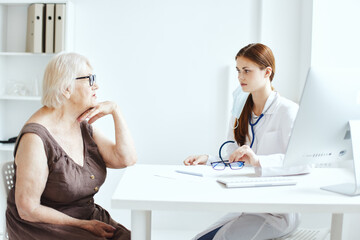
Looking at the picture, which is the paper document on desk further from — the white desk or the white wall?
the white wall

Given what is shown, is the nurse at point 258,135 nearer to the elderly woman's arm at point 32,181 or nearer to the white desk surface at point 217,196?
the white desk surface at point 217,196

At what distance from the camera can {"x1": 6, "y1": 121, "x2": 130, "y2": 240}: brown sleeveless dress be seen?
67.4 inches

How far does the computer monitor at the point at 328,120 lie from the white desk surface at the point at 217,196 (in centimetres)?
11

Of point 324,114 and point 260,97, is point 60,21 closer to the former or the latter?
point 260,97

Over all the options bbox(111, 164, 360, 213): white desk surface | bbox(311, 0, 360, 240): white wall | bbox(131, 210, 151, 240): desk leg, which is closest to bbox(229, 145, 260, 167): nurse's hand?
bbox(111, 164, 360, 213): white desk surface

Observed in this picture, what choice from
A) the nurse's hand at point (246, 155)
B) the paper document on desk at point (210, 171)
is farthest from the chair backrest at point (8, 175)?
the nurse's hand at point (246, 155)

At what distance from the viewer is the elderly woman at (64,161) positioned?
1.68 meters

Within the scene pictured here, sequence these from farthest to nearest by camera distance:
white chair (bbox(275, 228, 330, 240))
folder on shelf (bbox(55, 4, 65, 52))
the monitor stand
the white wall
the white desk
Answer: folder on shelf (bbox(55, 4, 65, 52)) < the white wall < white chair (bbox(275, 228, 330, 240)) < the monitor stand < the white desk

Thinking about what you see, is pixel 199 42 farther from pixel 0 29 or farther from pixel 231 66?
pixel 0 29

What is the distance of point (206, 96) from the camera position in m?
3.46

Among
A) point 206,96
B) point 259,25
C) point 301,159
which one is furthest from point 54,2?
point 301,159

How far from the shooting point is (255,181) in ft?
5.24

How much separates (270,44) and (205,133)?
85 cm

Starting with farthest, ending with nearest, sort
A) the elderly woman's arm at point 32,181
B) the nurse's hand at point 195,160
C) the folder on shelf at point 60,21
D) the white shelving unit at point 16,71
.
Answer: the white shelving unit at point 16,71 → the folder on shelf at point 60,21 → the nurse's hand at point 195,160 → the elderly woman's arm at point 32,181
